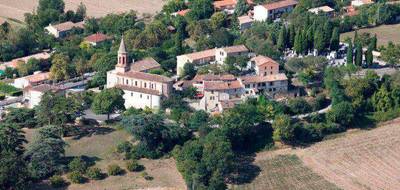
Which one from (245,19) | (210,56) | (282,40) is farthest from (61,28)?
(282,40)

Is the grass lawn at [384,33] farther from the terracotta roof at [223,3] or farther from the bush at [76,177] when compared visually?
the bush at [76,177]

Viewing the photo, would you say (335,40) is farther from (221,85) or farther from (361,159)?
(361,159)

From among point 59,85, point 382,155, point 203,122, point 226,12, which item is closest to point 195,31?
point 226,12

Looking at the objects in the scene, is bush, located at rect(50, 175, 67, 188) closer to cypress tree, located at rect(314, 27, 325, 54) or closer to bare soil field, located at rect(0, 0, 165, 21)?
cypress tree, located at rect(314, 27, 325, 54)

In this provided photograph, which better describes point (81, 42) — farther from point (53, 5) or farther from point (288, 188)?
point (288, 188)

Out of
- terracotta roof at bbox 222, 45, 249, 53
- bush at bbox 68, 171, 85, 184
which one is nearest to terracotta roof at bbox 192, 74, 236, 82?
terracotta roof at bbox 222, 45, 249, 53

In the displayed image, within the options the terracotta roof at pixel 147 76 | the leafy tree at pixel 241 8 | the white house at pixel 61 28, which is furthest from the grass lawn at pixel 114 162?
the leafy tree at pixel 241 8
